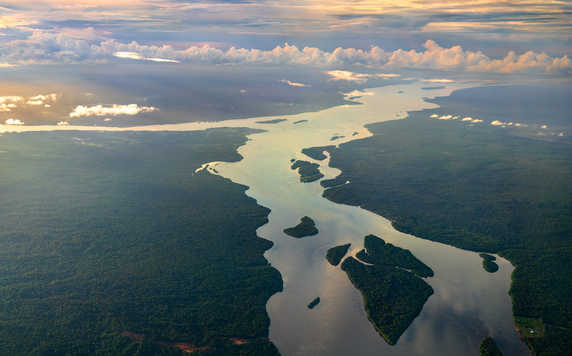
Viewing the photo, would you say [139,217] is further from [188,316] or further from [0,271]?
[188,316]

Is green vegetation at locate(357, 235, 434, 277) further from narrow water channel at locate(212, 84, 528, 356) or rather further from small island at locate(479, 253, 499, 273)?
small island at locate(479, 253, 499, 273)

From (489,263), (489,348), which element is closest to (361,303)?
(489,348)

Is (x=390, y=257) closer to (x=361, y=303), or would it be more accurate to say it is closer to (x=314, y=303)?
(x=361, y=303)

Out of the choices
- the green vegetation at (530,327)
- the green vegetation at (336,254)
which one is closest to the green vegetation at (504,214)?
the green vegetation at (530,327)

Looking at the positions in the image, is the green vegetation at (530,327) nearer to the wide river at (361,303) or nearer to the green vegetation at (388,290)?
the wide river at (361,303)

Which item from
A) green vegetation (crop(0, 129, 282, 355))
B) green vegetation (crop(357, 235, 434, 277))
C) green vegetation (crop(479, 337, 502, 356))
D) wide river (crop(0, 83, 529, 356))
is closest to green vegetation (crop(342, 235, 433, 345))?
green vegetation (crop(357, 235, 434, 277))

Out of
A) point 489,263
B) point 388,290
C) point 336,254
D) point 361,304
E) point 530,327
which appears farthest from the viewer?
point 336,254
